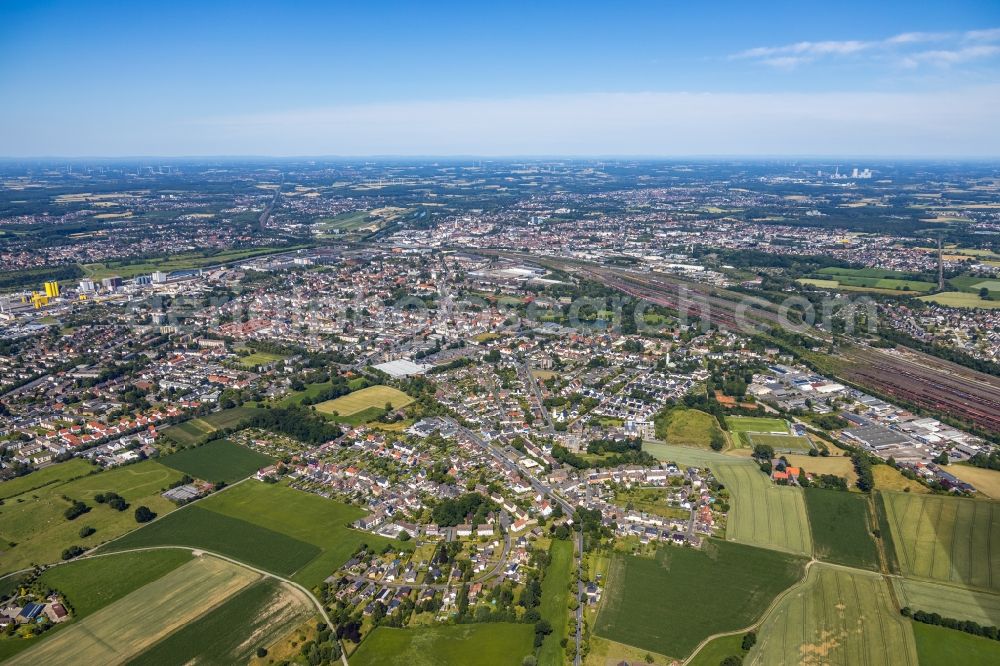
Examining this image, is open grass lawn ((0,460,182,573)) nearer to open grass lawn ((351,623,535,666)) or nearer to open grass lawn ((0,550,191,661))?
open grass lawn ((0,550,191,661))

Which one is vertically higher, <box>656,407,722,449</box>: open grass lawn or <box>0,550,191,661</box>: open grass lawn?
<box>656,407,722,449</box>: open grass lawn

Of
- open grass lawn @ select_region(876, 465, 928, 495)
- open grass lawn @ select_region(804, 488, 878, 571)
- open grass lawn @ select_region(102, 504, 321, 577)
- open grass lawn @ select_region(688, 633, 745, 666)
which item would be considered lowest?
open grass lawn @ select_region(688, 633, 745, 666)

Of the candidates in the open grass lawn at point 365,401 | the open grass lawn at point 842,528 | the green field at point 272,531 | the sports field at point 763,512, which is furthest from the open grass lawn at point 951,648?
the open grass lawn at point 365,401

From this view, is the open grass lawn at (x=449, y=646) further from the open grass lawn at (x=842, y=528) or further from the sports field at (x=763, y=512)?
the open grass lawn at (x=842, y=528)

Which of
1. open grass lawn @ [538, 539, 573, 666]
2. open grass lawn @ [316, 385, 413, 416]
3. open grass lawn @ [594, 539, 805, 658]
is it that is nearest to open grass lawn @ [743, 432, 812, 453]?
open grass lawn @ [594, 539, 805, 658]

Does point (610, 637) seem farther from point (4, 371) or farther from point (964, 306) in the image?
point (964, 306)

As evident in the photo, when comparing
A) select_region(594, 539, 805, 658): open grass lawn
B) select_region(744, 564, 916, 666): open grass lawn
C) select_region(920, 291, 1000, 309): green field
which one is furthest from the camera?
select_region(920, 291, 1000, 309): green field

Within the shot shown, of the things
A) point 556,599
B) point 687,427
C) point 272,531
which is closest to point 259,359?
point 272,531
